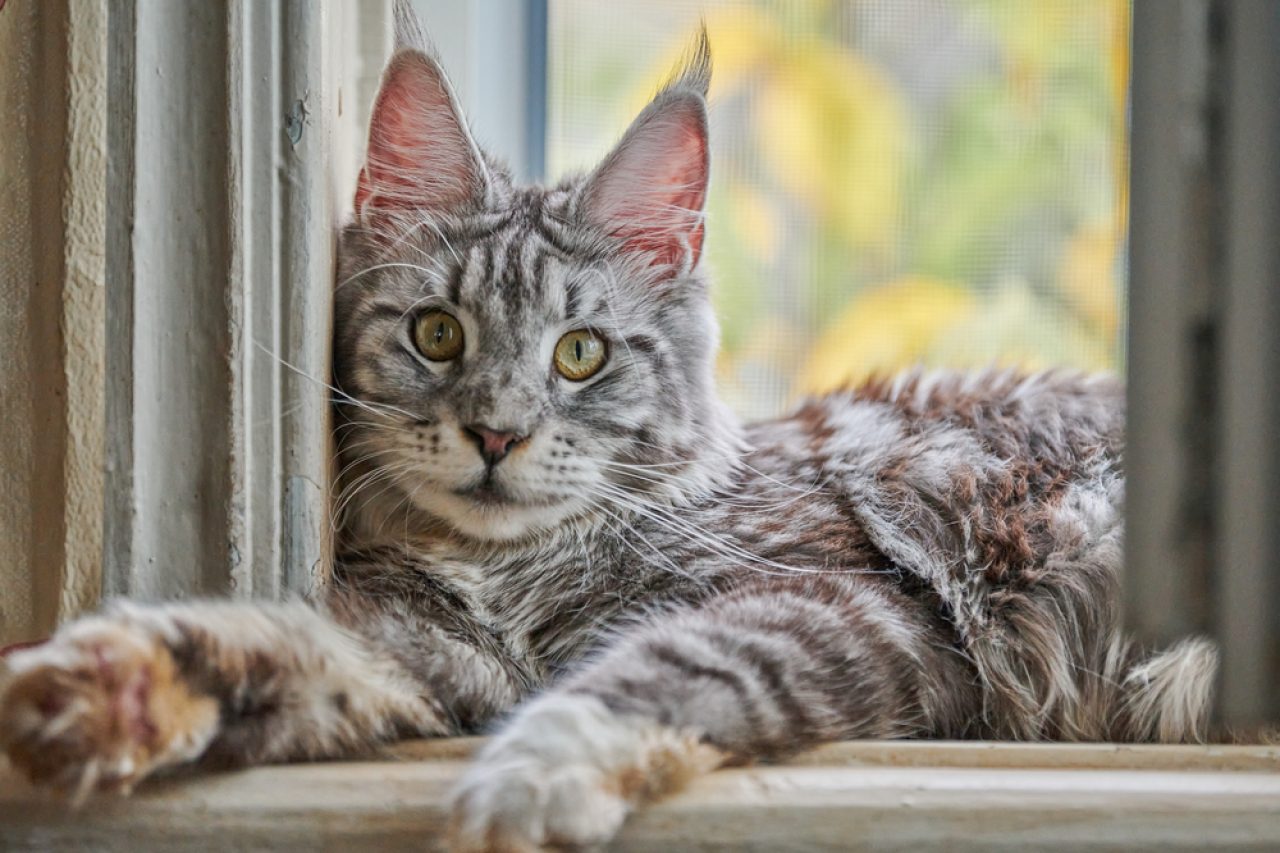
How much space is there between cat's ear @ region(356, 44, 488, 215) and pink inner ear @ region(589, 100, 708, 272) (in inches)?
8.5

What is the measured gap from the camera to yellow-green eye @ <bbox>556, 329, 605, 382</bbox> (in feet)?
5.12

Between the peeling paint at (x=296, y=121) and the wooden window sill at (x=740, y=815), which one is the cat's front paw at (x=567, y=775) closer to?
the wooden window sill at (x=740, y=815)

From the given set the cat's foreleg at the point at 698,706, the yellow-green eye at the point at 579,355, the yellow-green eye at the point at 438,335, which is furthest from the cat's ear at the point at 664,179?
the cat's foreleg at the point at 698,706

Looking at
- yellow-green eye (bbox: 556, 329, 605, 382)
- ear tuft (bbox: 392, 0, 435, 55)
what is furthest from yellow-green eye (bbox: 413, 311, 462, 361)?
ear tuft (bbox: 392, 0, 435, 55)

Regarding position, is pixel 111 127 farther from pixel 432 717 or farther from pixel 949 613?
pixel 949 613

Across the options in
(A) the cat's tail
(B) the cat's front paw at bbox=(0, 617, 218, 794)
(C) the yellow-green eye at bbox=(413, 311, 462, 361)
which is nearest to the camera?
(B) the cat's front paw at bbox=(0, 617, 218, 794)

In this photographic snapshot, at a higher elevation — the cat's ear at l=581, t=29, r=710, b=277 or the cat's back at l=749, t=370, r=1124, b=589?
the cat's ear at l=581, t=29, r=710, b=277

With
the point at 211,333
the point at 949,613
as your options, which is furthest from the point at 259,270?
the point at 949,613

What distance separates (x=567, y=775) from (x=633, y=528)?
1.96ft

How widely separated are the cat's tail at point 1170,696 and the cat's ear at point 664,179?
90 cm

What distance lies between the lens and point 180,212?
1312 millimetres

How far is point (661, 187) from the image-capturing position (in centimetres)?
167

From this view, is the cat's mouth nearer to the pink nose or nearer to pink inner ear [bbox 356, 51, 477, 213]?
the pink nose

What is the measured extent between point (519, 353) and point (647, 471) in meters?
0.27
